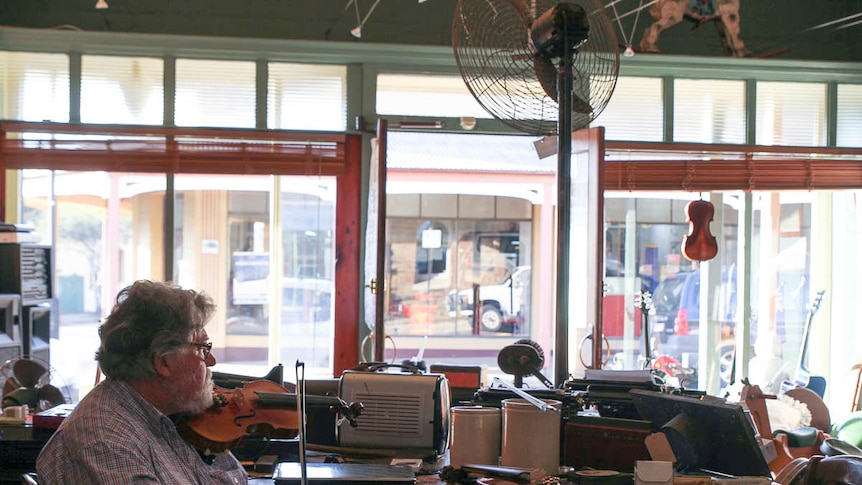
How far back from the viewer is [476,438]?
7.52 ft

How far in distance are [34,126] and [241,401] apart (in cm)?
351

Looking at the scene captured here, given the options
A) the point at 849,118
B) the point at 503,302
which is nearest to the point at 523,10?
the point at 849,118

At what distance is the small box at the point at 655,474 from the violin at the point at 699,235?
11.1 feet

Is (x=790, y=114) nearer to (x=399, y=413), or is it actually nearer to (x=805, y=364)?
(x=805, y=364)

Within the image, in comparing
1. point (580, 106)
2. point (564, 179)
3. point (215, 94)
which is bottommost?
point (564, 179)

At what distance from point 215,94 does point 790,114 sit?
3.64 metres

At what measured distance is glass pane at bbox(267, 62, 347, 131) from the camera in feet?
17.2

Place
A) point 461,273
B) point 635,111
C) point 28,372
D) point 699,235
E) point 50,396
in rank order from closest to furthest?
point 50,396
point 28,372
point 699,235
point 635,111
point 461,273

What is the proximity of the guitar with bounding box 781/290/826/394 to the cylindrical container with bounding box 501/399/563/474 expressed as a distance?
147 inches

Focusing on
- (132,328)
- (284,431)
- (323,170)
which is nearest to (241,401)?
(284,431)

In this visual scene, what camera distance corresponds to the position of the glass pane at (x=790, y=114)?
5.60 meters

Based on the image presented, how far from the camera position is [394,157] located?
7312 mm

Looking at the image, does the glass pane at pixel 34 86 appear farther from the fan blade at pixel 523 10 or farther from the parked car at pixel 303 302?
the fan blade at pixel 523 10

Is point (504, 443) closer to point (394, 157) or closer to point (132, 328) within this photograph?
point (132, 328)
